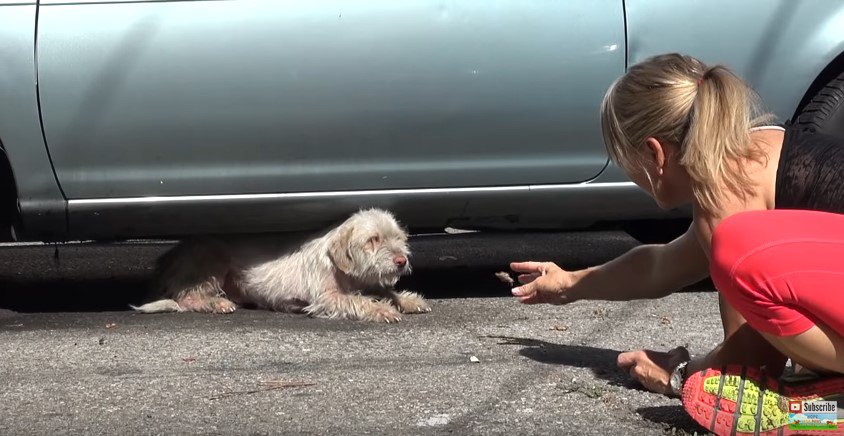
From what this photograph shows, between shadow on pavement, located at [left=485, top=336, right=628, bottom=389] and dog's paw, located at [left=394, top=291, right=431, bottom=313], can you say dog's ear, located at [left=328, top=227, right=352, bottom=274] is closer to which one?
dog's paw, located at [left=394, top=291, right=431, bottom=313]

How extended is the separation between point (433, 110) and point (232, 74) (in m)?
0.85

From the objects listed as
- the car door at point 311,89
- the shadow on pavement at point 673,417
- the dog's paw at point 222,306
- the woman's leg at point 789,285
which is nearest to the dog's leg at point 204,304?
the dog's paw at point 222,306

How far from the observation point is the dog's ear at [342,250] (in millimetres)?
4863

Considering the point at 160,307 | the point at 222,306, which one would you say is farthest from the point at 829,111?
the point at 160,307

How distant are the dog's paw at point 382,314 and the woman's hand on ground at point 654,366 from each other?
146 cm

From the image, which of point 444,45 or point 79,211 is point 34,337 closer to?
point 79,211

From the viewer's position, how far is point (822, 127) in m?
4.60

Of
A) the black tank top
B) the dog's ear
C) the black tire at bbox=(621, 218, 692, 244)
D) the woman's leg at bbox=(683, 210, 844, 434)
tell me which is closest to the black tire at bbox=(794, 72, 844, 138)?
the black tire at bbox=(621, 218, 692, 244)

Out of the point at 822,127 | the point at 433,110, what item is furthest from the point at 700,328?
the point at 433,110

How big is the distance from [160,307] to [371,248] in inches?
41.7

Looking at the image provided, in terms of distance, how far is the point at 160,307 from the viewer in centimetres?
507

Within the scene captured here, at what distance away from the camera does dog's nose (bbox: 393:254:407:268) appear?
496 cm

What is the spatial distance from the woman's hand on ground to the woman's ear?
0.71 m

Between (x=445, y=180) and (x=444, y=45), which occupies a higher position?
(x=444, y=45)
